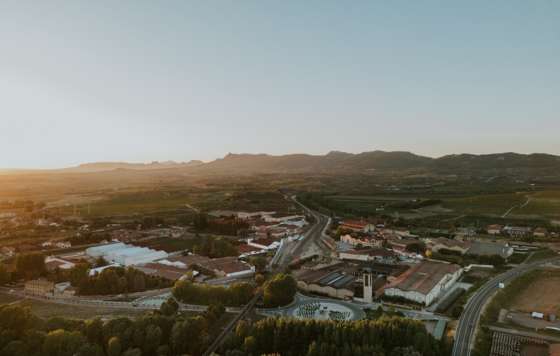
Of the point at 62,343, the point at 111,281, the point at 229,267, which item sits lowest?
the point at 229,267

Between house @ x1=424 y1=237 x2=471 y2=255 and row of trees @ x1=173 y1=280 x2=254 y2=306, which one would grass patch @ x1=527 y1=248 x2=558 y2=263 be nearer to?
house @ x1=424 y1=237 x2=471 y2=255

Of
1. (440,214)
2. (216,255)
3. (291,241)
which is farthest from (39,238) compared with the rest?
(440,214)

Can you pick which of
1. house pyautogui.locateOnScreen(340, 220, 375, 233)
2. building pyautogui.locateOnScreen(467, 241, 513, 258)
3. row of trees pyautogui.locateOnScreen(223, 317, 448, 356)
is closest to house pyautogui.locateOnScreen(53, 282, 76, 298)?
row of trees pyautogui.locateOnScreen(223, 317, 448, 356)

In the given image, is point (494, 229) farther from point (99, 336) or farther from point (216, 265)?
point (99, 336)

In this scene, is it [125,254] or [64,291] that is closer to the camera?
[64,291]

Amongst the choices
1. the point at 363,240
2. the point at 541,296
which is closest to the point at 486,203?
the point at 363,240
